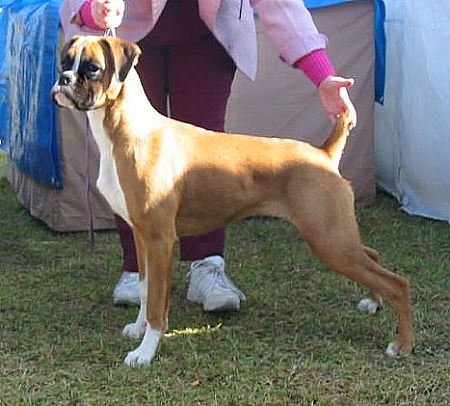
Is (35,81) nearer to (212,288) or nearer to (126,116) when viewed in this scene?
(212,288)

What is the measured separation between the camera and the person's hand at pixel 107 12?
9.09 ft

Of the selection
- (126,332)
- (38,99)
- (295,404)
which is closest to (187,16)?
(126,332)

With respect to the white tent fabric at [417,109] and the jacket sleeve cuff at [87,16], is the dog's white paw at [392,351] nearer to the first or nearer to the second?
the jacket sleeve cuff at [87,16]

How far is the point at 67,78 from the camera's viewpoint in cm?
270

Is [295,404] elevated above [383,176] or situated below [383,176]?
above

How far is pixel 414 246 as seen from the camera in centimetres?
458

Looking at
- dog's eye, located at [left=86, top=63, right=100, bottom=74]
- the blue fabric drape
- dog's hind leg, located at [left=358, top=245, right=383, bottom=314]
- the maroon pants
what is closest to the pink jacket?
the maroon pants

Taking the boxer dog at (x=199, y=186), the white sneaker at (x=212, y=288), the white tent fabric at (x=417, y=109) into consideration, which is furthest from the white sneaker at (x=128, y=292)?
the white tent fabric at (x=417, y=109)

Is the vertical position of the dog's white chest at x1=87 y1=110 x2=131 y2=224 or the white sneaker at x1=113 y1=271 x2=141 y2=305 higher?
the dog's white chest at x1=87 y1=110 x2=131 y2=224

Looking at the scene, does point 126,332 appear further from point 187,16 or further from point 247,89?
point 247,89

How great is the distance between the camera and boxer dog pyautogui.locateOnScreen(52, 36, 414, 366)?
286cm

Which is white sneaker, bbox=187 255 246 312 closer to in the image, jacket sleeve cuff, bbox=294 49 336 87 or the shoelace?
the shoelace

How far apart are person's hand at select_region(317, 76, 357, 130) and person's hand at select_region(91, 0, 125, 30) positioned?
2.48ft

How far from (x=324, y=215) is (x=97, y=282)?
1472 mm
